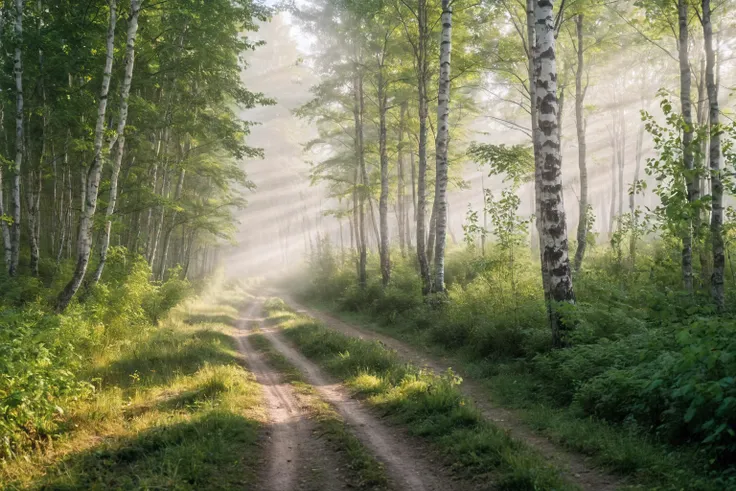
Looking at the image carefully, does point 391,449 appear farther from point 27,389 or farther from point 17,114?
point 17,114

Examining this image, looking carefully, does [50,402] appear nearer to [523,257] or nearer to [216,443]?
[216,443]

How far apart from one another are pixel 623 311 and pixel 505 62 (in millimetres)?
12059

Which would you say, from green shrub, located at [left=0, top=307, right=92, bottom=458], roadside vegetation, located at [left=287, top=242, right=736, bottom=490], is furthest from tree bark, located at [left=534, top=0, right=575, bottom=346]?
green shrub, located at [left=0, top=307, right=92, bottom=458]

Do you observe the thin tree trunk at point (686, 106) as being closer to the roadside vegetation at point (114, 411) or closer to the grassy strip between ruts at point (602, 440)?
the grassy strip between ruts at point (602, 440)

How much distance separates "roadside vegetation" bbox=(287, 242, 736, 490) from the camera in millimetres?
4891

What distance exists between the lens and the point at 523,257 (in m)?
18.1

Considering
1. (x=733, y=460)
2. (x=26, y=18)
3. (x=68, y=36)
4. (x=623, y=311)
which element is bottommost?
(x=733, y=460)

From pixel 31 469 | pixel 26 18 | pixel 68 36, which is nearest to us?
pixel 31 469

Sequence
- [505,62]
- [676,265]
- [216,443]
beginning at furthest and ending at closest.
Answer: [505,62] → [676,265] → [216,443]

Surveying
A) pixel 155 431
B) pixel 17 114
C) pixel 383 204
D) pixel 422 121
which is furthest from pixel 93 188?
pixel 383 204

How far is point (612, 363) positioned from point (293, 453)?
5.40 meters

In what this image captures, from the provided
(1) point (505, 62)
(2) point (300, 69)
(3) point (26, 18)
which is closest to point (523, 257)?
(1) point (505, 62)

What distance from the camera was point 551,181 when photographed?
9.05 metres

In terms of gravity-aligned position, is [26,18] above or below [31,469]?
above
